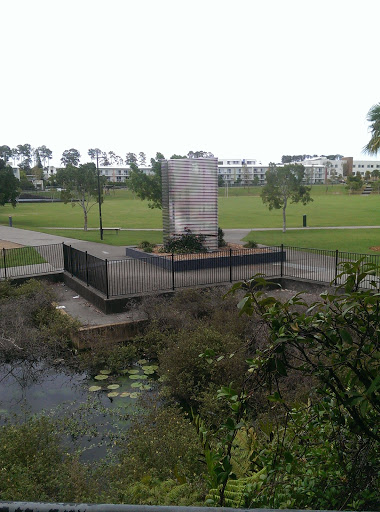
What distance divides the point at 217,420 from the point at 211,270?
426 inches

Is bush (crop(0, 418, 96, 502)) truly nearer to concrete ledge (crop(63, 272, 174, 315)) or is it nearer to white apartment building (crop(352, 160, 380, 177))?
concrete ledge (crop(63, 272, 174, 315))

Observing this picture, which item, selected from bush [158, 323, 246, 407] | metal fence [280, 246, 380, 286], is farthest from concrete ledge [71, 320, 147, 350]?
metal fence [280, 246, 380, 286]

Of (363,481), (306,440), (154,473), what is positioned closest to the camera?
(363,481)

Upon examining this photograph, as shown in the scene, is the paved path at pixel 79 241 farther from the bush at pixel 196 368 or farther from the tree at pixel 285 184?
the bush at pixel 196 368

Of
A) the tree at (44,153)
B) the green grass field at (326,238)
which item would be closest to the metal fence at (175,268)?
the green grass field at (326,238)

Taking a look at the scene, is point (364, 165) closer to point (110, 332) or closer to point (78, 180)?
point (78, 180)

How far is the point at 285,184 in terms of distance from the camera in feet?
106

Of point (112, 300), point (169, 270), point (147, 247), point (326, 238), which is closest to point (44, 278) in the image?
point (169, 270)

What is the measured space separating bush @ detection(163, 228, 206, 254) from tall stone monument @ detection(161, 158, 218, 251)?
0.20m

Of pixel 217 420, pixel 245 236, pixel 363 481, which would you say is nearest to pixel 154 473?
pixel 217 420

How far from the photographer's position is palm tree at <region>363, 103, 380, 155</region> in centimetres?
2578

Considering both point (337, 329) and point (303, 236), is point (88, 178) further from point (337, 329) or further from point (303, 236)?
point (337, 329)

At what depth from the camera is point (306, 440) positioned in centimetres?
384

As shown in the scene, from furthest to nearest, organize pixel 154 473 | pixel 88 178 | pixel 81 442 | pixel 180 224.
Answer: pixel 88 178 → pixel 180 224 → pixel 81 442 → pixel 154 473
